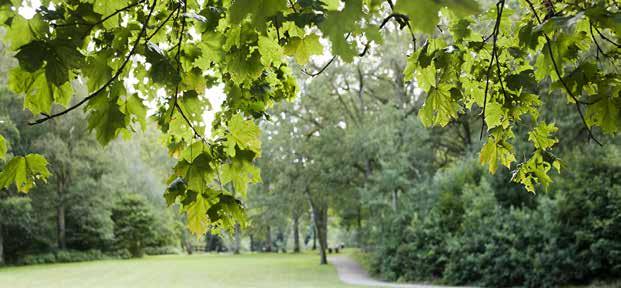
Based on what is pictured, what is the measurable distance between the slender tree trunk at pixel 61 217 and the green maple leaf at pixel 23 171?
2987 cm

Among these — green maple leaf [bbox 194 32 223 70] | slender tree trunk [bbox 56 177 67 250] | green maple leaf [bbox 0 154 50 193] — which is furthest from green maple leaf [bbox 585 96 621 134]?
slender tree trunk [bbox 56 177 67 250]

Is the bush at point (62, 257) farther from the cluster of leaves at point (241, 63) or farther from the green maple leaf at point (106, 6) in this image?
the green maple leaf at point (106, 6)

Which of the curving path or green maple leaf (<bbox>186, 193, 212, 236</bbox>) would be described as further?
the curving path

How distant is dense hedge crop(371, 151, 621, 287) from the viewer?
11.3 m

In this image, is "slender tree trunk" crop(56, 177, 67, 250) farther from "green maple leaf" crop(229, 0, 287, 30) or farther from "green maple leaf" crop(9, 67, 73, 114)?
"green maple leaf" crop(229, 0, 287, 30)

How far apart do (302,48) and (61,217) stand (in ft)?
103

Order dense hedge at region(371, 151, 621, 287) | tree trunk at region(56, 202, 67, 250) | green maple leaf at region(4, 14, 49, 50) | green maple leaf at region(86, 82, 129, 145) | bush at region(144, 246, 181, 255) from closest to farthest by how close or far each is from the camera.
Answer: green maple leaf at region(4, 14, 49, 50) < green maple leaf at region(86, 82, 129, 145) < dense hedge at region(371, 151, 621, 287) < tree trunk at region(56, 202, 67, 250) < bush at region(144, 246, 181, 255)

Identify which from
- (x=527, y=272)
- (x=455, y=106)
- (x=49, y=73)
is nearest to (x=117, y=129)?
(x=49, y=73)

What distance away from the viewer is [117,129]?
1618mm

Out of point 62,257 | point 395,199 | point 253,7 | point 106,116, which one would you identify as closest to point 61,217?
point 62,257

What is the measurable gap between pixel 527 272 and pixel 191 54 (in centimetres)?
1201

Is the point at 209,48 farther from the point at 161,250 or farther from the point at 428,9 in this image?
the point at 161,250

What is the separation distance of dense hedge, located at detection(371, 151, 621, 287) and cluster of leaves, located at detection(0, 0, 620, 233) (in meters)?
10.4

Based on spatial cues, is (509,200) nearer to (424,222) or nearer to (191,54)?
(424,222)
